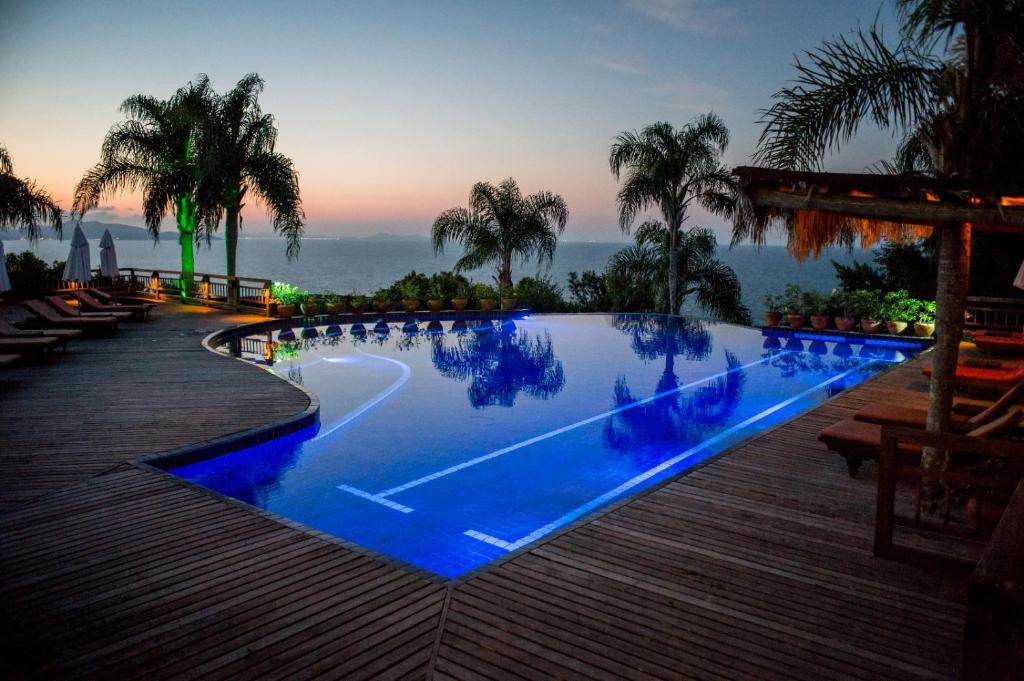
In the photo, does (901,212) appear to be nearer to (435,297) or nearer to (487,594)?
(487,594)

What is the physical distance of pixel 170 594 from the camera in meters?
3.55

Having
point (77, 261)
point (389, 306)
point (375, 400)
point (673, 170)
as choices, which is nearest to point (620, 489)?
point (375, 400)

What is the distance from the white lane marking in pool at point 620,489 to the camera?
5.74m

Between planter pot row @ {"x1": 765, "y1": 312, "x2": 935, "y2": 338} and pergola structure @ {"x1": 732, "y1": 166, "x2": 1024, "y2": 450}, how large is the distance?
40.7 ft

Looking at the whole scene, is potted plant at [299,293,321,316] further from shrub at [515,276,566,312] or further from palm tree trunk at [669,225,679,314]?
palm tree trunk at [669,225,679,314]

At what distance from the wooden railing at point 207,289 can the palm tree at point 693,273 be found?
457 inches

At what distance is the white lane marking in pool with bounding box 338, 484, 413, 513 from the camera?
6336 mm

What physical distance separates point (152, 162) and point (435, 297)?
10.7 m

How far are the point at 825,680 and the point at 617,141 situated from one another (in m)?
19.0

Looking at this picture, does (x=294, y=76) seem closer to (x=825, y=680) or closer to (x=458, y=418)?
(x=458, y=418)

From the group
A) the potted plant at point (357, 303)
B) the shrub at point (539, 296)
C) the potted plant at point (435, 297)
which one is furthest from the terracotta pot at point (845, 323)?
the potted plant at point (357, 303)

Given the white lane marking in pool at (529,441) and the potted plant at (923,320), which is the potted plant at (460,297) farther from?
the potted plant at (923,320)

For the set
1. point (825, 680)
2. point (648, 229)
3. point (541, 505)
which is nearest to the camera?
point (825, 680)

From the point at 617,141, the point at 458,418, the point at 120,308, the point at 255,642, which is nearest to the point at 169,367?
the point at 458,418
